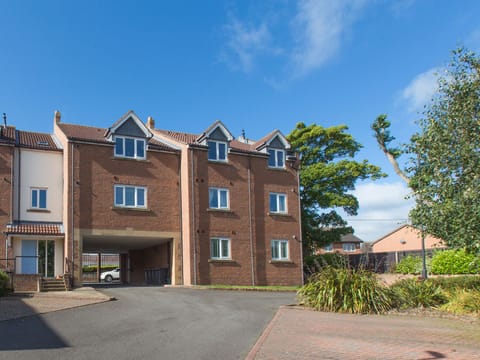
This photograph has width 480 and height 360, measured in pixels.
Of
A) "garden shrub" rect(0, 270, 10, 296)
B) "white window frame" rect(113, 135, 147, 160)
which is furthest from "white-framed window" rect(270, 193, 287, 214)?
"garden shrub" rect(0, 270, 10, 296)

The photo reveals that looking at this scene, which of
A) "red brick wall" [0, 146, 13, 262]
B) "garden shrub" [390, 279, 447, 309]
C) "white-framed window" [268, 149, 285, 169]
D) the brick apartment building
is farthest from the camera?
"white-framed window" [268, 149, 285, 169]

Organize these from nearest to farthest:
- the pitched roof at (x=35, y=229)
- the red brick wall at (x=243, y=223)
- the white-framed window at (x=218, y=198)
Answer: the pitched roof at (x=35, y=229) → the red brick wall at (x=243, y=223) → the white-framed window at (x=218, y=198)

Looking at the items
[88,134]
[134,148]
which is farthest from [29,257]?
[134,148]

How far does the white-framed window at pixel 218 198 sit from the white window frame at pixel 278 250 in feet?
12.8

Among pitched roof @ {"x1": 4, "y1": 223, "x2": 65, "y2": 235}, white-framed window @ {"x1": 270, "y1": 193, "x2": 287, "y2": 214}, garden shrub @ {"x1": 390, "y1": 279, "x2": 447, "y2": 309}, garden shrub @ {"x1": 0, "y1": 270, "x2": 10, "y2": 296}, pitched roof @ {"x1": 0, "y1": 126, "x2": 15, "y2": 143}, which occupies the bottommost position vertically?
garden shrub @ {"x1": 390, "y1": 279, "x2": 447, "y2": 309}

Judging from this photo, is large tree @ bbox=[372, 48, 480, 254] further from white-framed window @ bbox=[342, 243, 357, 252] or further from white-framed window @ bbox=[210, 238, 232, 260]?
white-framed window @ bbox=[342, 243, 357, 252]

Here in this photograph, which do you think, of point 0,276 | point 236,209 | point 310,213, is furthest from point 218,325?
point 310,213

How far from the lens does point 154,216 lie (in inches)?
1167

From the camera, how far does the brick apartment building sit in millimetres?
27375

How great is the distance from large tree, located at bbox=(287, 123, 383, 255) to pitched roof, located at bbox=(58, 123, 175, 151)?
12.2 m

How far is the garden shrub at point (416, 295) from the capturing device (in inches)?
647

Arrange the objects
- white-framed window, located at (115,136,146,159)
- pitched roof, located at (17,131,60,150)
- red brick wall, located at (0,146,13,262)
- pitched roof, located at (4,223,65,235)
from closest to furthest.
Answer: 1. pitched roof, located at (4,223,65,235)
2. red brick wall, located at (0,146,13,262)
3. pitched roof, located at (17,131,60,150)
4. white-framed window, located at (115,136,146,159)

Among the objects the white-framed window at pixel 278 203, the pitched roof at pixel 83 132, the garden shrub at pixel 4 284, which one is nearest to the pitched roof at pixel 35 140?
the pitched roof at pixel 83 132

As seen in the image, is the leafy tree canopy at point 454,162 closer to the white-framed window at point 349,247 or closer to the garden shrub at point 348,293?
the garden shrub at point 348,293
